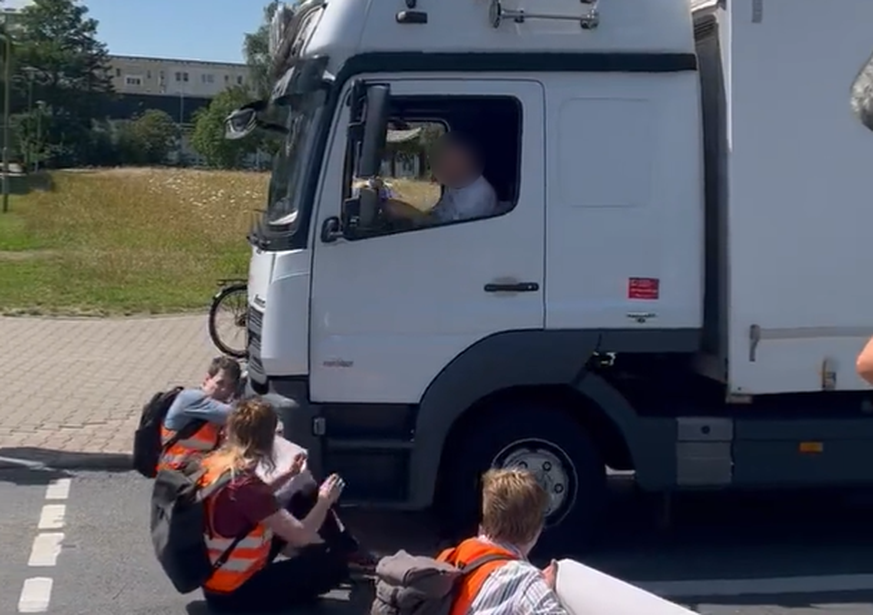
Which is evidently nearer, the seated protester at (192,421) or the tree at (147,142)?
the seated protester at (192,421)

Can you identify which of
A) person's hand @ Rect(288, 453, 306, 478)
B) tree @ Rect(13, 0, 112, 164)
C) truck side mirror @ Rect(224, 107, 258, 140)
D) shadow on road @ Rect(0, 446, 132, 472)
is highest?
tree @ Rect(13, 0, 112, 164)

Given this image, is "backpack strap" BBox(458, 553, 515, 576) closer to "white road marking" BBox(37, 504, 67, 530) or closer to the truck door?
the truck door

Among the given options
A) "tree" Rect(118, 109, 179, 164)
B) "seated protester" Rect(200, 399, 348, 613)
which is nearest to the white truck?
"seated protester" Rect(200, 399, 348, 613)

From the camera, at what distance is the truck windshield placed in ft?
24.3

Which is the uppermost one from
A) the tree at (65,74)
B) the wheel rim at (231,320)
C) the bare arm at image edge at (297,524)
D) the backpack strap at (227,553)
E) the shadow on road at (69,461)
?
the tree at (65,74)

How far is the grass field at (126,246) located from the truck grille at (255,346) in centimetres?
106

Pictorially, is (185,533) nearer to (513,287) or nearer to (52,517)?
(513,287)

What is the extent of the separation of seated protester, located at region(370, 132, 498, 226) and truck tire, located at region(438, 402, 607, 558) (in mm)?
1048

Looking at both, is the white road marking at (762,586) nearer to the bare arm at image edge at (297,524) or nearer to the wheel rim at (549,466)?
the wheel rim at (549,466)

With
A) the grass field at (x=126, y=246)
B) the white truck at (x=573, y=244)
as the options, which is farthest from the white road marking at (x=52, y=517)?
the grass field at (x=126, y=246)

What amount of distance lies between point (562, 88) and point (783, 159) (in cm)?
119

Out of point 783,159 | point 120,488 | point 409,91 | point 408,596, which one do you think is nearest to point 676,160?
point 783,159

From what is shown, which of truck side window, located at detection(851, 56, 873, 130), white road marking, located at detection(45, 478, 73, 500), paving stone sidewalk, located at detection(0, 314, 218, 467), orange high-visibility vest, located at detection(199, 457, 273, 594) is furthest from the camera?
paving stone sidewalk, located at detection(0, 314, 218, 467)

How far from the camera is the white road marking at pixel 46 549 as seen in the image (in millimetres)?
7859
